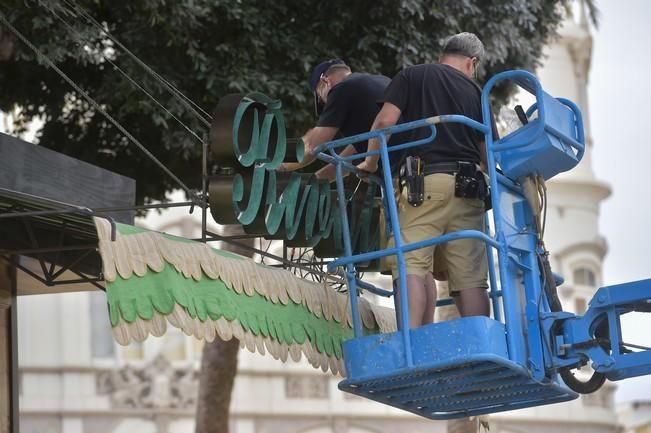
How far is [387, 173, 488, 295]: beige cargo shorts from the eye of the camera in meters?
8.37

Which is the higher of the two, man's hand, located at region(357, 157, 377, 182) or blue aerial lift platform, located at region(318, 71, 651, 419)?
man's hand, located at region(357, 157, 377, 182)

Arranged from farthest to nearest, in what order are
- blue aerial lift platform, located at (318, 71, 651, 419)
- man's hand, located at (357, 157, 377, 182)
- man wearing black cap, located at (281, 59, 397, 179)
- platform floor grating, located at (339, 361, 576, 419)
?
man wearing black cap, located at (281, 59, 397, 179) < man's hand, located at (357, 157, 377, 182) < platform floor grating, located at (339, 361, 576, 419) < blue aerial lift platform, located at (318, 71, 651, 419)

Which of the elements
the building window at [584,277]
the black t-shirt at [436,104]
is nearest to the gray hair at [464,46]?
the black t-shirt at [436,104]

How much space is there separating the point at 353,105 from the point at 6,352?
15.2 feet

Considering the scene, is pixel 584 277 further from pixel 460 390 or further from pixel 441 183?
pixel 441 183

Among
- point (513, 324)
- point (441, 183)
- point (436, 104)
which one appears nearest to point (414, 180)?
point (441, 183)

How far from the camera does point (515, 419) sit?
105 feet

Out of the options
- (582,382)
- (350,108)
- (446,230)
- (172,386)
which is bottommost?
(582,382)

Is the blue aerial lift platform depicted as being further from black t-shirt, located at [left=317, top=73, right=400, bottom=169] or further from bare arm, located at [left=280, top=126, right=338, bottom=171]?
black t-shirt, located at [left=317, top=73, right=400, bottom=169]

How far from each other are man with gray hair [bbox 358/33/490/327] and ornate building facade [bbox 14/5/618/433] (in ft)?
68.0

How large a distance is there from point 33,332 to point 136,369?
214cm

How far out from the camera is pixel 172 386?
29312 millimetres

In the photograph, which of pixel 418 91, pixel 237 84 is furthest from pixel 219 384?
pixel 418 91

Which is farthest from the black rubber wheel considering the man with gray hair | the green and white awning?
the green and white awning
